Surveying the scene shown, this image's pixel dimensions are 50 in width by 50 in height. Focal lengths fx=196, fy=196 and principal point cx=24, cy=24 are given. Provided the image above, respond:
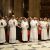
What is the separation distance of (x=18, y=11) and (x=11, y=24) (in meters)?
6.84

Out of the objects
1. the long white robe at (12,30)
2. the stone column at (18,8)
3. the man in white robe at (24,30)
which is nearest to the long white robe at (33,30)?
the man in white robe at (24,30)

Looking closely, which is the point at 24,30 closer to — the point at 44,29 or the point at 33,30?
the point at 33,30

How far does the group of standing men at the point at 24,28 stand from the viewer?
12.2 m

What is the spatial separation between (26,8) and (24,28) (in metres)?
6.90

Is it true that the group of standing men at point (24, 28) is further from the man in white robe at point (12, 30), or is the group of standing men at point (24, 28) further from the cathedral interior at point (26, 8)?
the cathedral interior at point (26, 8)

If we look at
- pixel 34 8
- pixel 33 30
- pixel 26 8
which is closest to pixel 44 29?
pixel 33 30

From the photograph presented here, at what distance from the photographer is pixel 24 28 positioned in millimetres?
12703

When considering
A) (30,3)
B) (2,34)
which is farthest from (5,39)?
(30,3)

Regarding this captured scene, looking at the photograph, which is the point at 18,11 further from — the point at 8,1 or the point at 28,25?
the point at 28,25

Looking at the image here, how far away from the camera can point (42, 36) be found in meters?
13.5

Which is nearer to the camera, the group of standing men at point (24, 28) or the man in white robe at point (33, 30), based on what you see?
the group of standing men at point (24, 28)

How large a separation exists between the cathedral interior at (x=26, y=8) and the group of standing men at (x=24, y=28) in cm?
481

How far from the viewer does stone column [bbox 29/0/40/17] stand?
723 inches

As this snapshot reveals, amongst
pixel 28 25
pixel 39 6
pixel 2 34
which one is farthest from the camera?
pixel 39 6
